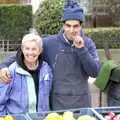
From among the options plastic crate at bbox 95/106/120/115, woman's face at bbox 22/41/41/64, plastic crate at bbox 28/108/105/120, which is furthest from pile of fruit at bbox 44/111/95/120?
woman's face at bbox 22/41/41/64

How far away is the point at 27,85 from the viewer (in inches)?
175

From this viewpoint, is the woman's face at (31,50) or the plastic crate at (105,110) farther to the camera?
the woman's face at (31,50)

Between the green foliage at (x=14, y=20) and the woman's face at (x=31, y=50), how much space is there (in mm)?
10751

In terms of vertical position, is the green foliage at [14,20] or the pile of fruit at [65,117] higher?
the pile of fruit at [65,117]

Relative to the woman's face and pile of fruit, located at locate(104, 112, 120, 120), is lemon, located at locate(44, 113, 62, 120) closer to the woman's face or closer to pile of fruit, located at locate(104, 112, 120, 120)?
pile of fruit, located at locate(104, 112, 120, 120)

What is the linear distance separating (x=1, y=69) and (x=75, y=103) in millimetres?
758

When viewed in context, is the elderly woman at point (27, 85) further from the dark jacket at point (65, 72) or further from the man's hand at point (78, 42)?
the man's hand at point (78, 42)

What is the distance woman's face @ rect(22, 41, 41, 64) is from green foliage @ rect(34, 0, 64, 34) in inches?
426

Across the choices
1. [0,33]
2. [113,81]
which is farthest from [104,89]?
[0,33]

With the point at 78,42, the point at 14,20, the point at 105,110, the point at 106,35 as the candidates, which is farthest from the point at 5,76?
the point at 14,20

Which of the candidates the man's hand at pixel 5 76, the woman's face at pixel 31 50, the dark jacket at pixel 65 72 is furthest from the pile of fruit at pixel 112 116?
the man's hand at pixel 5 76

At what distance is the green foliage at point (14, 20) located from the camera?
1532 cm

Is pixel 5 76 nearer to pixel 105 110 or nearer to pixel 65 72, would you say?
pixel 65 72

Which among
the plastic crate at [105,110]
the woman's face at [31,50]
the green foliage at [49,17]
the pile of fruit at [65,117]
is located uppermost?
the woman's face at [31,50]
